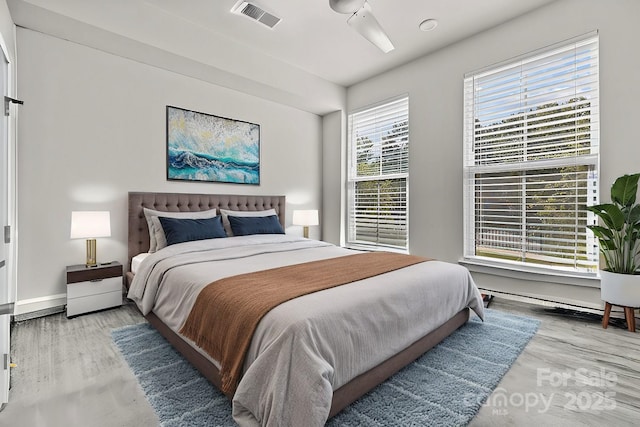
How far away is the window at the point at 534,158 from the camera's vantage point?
2924 millimetres

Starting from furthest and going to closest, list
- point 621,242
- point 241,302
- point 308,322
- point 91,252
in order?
point 91,252 < point 621,242 < point 241,302 < point 308,322

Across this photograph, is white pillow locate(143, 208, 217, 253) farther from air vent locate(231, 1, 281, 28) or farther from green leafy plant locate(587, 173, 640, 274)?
green leafy plant locate(587, 173, 640, 274)

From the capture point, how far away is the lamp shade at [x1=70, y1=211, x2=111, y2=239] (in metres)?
2.81

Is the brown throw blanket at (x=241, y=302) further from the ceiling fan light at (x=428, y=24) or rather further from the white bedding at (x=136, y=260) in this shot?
the ceiling fan light at (x=428, y=24)

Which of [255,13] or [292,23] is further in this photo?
[292,23]

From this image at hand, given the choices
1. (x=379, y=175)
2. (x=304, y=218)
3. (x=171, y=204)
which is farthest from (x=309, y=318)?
(x=379, y=175)

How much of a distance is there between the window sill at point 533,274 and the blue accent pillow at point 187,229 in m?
2.94

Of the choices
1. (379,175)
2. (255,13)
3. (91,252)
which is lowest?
(91,252)

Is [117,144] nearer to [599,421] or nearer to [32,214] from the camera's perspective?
[32,214]

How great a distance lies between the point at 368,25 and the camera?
8.32 feet

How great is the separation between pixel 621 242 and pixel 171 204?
4.41m

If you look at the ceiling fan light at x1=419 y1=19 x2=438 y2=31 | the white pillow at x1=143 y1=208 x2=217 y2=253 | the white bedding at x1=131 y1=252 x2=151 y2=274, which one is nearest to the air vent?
the ceiling fan light at x1=419 y1=19 x2=438 y2=31

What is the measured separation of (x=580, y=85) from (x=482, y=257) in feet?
6.42

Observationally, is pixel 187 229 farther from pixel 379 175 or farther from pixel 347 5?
pixel 379 175
